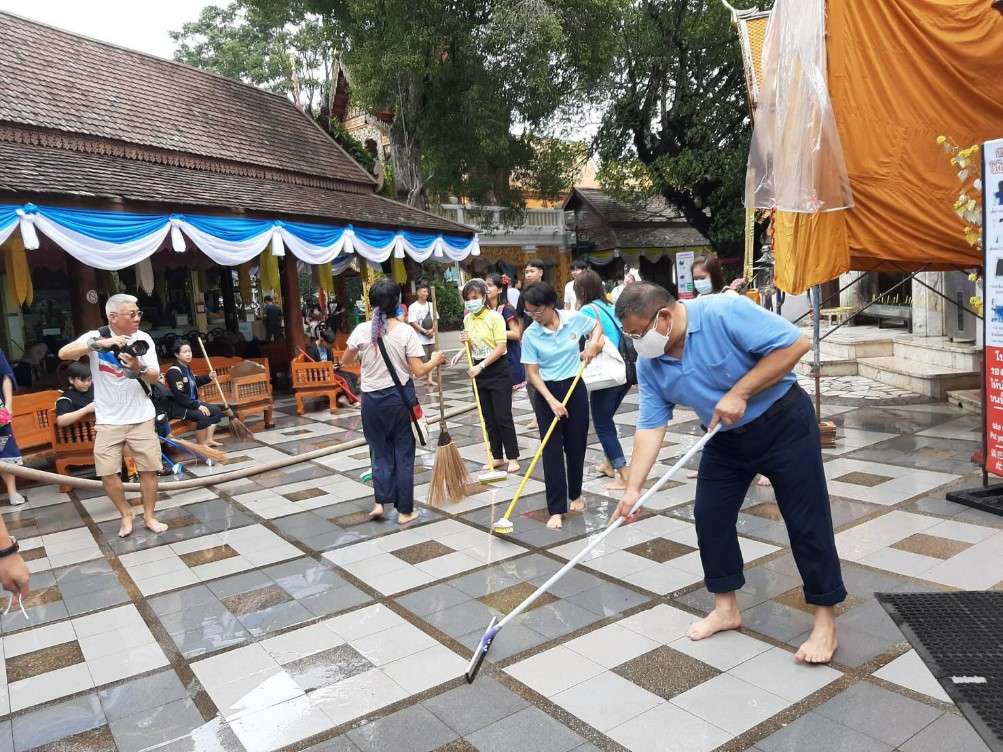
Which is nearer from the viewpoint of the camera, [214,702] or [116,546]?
[214,702]

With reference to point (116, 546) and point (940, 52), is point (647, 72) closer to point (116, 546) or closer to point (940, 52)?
point (940, 52)

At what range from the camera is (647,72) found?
20.5 m

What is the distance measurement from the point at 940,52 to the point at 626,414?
15.8 ft

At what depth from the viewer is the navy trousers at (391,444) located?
533 cm

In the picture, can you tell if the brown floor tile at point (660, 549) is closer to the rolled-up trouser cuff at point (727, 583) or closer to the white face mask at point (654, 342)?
the rolled-up trouser cuff at point (727, 583)

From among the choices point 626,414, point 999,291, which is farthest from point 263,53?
point 999,291

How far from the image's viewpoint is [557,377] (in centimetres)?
523

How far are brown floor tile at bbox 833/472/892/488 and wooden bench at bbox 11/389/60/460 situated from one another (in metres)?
7.54

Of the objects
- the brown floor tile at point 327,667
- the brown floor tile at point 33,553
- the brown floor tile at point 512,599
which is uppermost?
the brown floor tile at point 512,599

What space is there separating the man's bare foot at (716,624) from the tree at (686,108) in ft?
57.8

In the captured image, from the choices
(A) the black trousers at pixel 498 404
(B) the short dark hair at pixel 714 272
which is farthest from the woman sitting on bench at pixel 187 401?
(B) the short dark hair at pixel 714 272

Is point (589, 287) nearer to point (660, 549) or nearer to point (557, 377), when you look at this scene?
point (557, 377)

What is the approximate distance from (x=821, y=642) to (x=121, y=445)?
4.69 m

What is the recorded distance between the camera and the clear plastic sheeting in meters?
5.84
